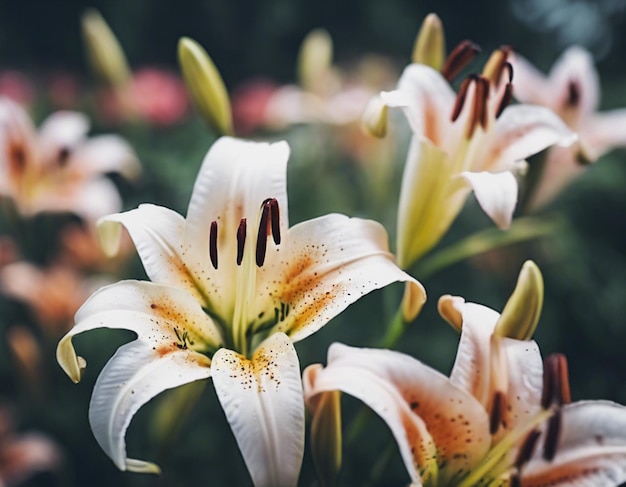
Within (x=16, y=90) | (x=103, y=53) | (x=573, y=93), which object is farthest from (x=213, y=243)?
(x=16, y=90)

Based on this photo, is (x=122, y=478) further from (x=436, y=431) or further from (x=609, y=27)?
(x=609, y=27)

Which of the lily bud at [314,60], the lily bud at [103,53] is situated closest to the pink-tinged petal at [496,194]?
the lily bud at [314,60]

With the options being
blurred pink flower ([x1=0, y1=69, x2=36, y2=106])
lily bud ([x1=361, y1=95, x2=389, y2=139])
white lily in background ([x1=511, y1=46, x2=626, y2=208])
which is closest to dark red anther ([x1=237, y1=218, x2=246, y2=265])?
lily bud ([x1=361, y1=95, x2=389, y2=139])

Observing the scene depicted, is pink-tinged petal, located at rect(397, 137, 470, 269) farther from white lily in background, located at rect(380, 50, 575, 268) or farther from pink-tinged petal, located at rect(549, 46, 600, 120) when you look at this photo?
pink-tinged petal, located at rect(549, 46, 600, 120)

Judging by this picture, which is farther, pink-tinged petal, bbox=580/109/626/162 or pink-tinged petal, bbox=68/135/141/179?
pink-tinged petal, bbox=68/135/141/179

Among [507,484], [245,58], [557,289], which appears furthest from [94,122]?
[245,58]

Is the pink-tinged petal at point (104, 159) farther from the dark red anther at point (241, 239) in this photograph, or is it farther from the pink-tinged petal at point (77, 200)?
the dark red anther at point (241, 239)

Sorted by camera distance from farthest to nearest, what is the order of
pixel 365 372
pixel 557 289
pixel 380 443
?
1. pixel 557 289
2. pixel 380 443
3. pixel 365 372
